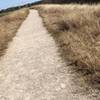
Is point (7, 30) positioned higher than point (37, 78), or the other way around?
point (37, 78)

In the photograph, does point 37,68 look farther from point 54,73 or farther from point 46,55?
point 46,55

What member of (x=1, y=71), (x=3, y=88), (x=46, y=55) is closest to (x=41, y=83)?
(x=3, y=88)

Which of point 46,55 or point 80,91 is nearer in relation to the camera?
point 80,91

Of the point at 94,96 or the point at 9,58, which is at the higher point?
the point at 94,96

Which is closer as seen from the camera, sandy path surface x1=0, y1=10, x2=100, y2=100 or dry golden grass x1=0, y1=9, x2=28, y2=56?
sandy path surface x1=0, y1=10, x2=100, y2=100

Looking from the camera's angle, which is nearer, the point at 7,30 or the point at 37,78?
the point at 37,78

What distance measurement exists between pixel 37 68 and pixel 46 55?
53.9 inches

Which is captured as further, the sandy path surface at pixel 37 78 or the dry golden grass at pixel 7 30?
the dry golden grass at pixel 7 30

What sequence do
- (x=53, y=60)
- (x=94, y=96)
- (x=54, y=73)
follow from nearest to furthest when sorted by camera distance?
(x=94, y=96), (x=54, y=73), (x=53, y=60)

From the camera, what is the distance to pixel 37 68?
7.01 metres

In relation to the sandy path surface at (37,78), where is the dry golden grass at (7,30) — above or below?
below

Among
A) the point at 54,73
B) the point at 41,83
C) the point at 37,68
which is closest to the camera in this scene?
the point at 41,83

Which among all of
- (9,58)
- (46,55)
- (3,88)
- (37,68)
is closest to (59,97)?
(3,88)

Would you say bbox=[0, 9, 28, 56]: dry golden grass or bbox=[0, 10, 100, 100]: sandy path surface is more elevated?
bbox=[0, 10, 100, 100]: sandy path surface
